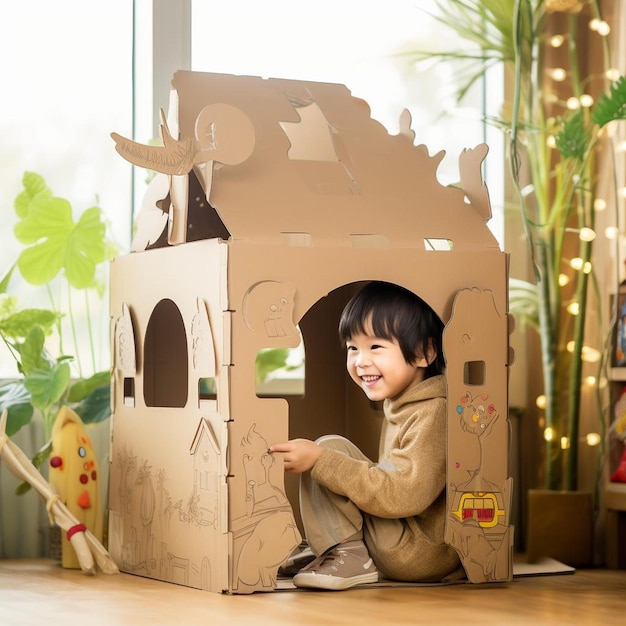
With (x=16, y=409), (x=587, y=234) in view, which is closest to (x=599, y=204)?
(x=587, y=234)

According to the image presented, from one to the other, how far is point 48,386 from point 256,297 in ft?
2.30

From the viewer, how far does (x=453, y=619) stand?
174 centimetres

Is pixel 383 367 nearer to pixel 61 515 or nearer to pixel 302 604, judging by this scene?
Result: pixel 302 604

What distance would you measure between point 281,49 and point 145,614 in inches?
66.4

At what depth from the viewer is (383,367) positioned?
2209mm

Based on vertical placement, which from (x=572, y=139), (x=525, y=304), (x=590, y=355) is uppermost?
(x=572, y=139)

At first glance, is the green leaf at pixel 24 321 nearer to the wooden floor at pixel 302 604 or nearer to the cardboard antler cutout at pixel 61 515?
the cardboard antler cutout at pixel 61 515

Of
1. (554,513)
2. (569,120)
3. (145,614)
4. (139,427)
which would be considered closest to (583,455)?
(554,513)

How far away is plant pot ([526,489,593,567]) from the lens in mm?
2664

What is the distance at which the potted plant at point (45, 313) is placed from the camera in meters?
2.48

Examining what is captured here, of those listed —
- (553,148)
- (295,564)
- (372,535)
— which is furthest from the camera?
(553,148)

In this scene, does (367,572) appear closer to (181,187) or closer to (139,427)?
(139,427)

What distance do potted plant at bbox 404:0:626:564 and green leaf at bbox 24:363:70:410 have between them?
111cm

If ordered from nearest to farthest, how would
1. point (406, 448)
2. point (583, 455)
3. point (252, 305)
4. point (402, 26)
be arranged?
point (252, 305), point (406, 448), point (583, 455), point (402, 26)
